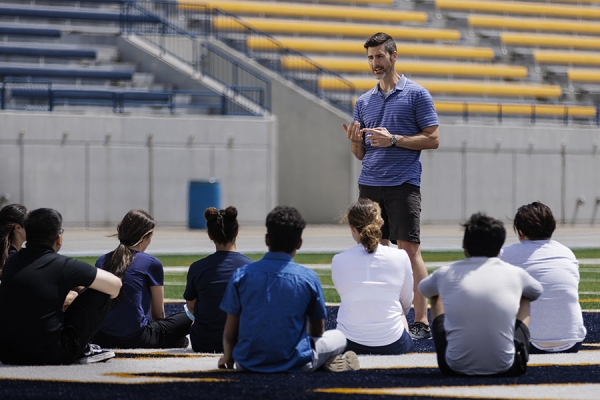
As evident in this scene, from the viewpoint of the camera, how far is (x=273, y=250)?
573 cm

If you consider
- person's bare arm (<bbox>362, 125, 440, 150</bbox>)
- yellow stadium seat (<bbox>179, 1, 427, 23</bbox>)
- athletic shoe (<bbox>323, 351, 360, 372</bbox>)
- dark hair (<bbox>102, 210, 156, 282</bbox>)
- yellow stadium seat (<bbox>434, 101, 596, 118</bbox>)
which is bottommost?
athletic shoe (<bbox>323, 351, 360, 372</bbox>)

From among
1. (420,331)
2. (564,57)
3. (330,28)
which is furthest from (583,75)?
(420,331)

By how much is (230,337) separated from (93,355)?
3.44 feet

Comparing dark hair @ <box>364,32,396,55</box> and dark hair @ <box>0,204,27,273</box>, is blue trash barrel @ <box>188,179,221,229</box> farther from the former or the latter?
dark hair @ <box>0,204,27,273</box>

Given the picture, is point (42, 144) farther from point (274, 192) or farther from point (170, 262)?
point (170, 262)

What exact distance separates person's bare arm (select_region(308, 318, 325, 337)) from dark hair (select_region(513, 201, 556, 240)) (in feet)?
5.06

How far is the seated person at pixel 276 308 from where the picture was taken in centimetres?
556

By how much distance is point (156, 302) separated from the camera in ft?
23.1

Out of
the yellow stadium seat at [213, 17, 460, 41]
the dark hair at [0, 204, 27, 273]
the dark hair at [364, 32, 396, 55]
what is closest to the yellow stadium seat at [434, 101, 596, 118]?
the yellow stadium seat at [213, 17, 460, 41]

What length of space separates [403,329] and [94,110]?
19.0 metres

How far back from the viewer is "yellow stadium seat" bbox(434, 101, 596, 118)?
28.8 m

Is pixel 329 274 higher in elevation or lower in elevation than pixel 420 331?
lower

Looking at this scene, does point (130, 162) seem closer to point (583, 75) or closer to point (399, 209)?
point (583, 75)

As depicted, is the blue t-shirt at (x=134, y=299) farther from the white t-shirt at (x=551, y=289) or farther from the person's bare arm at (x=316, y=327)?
the white t-shirt at (x=551, y=289)
